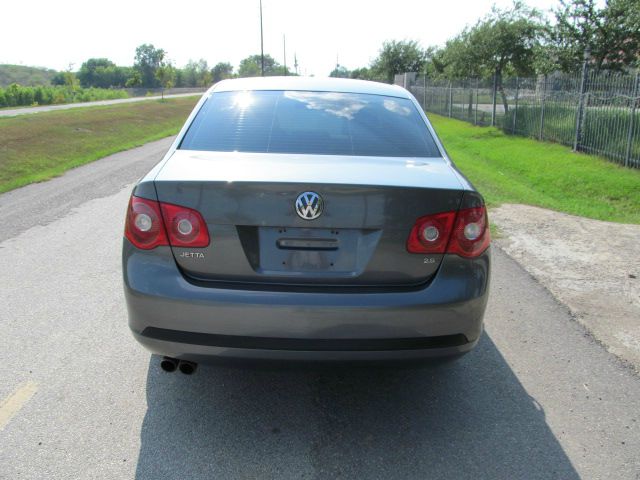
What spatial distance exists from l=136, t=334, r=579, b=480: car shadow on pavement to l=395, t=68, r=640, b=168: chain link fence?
9.79 meters

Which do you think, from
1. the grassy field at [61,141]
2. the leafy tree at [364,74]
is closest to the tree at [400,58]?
the leafy tree at [364,74]

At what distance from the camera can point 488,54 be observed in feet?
73.6

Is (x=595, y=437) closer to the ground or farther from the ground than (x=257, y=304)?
closer to the ground

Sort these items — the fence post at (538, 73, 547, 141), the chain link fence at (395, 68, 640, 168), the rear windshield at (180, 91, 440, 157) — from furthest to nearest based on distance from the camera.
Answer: the fence post at (538, 73, 547, 141) → the chain link fence at (395, 68, 640, 168) → the rear windshield at (180, 91, 440, 157)

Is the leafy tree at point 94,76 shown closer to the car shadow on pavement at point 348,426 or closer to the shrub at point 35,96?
the shrub at point 35,96

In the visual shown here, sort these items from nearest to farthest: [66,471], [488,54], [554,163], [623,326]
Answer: [66,471], [623,326], [554,163], [488,54]

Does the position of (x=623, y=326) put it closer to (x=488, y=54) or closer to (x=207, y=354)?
(x=207, y=354)

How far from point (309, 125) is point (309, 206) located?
101 centimetres

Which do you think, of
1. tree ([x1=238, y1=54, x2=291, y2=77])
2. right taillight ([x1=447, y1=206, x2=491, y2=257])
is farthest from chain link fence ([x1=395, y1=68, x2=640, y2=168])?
tree ([x1=238, y1=54, x2=291, y2=77])

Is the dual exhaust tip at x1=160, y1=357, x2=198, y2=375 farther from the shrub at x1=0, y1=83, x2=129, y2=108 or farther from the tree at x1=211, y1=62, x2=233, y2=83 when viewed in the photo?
the tree at x1=211, y1=62, x2=233, y2=83

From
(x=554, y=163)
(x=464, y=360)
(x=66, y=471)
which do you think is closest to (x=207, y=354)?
(x=66, y=471)

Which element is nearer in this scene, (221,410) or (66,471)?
(66,471)

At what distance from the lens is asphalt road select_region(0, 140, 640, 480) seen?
8.95ft

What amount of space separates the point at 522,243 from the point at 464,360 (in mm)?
3327
